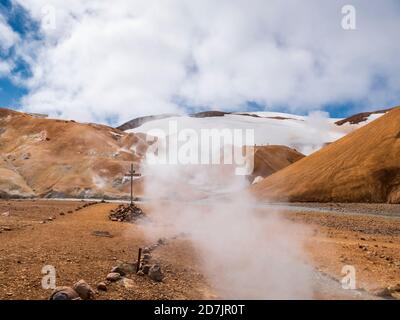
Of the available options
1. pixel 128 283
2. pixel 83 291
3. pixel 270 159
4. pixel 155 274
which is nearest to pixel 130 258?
pixel 155 274

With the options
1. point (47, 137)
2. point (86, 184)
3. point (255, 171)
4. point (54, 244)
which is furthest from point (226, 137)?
point (54, 244)

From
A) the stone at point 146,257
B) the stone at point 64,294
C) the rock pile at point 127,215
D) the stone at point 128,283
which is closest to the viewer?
the stone at point 64,294

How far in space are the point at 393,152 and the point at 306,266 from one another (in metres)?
41.2

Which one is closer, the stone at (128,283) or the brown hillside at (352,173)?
the stone at (128,283)

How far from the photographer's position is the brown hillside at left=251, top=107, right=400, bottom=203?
48.1 meters

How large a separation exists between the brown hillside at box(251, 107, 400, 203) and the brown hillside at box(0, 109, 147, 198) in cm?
2749

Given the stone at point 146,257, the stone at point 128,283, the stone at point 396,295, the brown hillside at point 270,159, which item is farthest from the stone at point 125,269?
the brown hillside at point 270,159

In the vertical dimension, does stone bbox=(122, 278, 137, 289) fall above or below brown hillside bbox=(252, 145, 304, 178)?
below

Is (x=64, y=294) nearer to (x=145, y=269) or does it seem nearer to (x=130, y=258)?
(x=145, y=269)

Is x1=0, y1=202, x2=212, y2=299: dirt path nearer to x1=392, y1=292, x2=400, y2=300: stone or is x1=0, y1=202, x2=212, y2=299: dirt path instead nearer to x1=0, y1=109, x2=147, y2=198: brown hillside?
x1=392, y1=292, x2=400, y2=300: stone

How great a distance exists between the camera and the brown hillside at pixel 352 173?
48094 mm

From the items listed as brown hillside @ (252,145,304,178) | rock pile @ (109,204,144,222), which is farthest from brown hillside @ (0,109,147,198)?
rock pile @ (109,204,144,222)

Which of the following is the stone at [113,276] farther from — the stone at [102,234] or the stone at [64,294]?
the stone at [102,234]

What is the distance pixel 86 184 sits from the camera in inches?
2911
